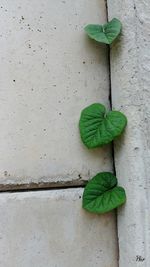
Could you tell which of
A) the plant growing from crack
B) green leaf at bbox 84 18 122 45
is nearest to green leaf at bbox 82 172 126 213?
the plant growing from crack

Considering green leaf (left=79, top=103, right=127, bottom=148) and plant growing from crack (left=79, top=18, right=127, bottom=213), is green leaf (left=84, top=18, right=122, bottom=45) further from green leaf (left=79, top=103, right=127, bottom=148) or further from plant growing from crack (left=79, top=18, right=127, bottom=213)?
green leaf (left=79, top=103, right=127, bottom=148)

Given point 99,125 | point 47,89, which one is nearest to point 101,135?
point 99,125

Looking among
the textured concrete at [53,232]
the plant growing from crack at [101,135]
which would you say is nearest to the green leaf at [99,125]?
the plant growing from crack at [101,135]

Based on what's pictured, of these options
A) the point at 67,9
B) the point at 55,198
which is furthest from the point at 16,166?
the point at 67,9

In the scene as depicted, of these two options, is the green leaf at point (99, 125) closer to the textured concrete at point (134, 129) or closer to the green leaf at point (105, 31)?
the textured concrete at point (134, 129)

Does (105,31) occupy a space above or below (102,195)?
above

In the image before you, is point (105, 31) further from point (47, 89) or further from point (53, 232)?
point (53, 232)

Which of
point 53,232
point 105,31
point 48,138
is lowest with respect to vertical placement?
point 53,232

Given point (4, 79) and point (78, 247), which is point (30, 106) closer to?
point (4, 79)
